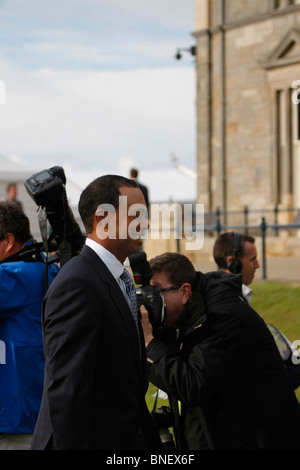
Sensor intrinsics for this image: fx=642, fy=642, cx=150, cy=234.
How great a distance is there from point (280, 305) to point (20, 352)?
5.65 m

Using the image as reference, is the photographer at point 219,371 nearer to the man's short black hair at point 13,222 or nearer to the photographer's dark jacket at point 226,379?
the photographer's dark jacket at point 226,379

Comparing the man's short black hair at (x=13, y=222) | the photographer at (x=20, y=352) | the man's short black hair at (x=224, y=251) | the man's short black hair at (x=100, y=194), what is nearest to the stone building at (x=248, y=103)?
the man's short black hair at (x=224, y=251)

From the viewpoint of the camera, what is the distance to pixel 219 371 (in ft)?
9.89

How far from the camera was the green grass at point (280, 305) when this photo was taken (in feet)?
24.6

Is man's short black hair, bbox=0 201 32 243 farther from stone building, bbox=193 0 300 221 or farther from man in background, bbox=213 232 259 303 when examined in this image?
stone building, bbox=193 0 300 221

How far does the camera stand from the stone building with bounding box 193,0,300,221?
17.6 m

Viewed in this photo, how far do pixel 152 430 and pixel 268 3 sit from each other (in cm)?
1733

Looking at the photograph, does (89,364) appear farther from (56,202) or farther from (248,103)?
(248,103)

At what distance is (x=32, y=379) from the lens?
3148mm

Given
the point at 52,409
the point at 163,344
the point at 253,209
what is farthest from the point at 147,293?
the point at 253,209

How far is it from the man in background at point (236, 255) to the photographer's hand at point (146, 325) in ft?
6.10

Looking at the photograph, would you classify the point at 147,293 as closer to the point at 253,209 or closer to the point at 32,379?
the point at 32,379

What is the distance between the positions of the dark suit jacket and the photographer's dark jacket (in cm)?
57

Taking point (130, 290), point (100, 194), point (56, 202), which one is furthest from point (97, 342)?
point (56, 202)
